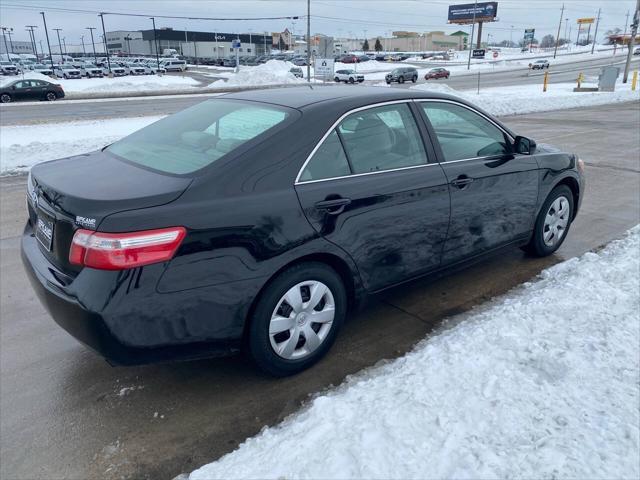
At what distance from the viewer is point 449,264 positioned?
4039 millimetres

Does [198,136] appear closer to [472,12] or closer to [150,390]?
[150,390]

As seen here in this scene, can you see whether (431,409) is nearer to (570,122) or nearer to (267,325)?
(267,325)

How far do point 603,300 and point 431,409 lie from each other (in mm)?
1916

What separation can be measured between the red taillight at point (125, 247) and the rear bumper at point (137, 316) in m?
0.05

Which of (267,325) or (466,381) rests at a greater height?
(267,325)

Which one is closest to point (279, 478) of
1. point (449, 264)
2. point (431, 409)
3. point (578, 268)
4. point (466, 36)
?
point (431, 409)

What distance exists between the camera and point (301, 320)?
3127 mm

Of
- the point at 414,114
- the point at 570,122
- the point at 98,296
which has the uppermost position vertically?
the point at 414,114

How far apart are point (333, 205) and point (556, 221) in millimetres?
2883

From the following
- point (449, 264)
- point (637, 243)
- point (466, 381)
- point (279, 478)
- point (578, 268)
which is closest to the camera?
point (279, 478)

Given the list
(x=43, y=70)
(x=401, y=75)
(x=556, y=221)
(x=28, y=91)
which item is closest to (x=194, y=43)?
(x=43, y=70)

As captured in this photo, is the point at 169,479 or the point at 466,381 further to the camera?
the point at 466,381

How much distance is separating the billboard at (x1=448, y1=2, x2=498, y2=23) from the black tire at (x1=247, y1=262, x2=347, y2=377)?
11103 cm

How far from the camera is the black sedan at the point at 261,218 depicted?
8.51 ft
